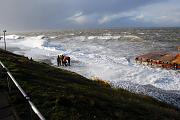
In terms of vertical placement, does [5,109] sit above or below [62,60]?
above

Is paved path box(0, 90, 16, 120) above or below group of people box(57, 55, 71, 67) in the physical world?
above

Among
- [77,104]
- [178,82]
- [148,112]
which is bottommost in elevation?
[178,82]

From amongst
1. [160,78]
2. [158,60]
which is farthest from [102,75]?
[158,60]

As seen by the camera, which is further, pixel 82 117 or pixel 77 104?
pixel 77 104

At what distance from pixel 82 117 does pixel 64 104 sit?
3.46ft

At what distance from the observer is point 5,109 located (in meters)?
8.23

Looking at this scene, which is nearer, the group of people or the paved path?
the paved path

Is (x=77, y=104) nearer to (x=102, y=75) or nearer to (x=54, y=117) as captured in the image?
(x=54, y=117)

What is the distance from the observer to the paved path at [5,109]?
24.9ft

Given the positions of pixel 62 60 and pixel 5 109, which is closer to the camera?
pixel 5 109

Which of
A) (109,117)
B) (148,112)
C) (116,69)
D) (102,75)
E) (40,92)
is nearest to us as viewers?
(109,117)

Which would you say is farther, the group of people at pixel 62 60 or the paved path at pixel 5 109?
the group of people at pixel 62 60

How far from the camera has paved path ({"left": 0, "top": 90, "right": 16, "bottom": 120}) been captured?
758 cm

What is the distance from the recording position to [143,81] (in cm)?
3412
